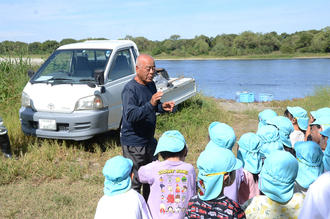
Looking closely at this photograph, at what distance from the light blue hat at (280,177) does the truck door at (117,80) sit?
381cm

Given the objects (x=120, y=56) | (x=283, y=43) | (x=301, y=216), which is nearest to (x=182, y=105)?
(x=120, y=56)

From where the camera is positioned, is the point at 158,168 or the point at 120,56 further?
the point at 120,56

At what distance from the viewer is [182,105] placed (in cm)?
915

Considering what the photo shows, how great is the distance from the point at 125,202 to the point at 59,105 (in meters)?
3.54

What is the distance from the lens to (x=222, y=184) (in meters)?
2.14

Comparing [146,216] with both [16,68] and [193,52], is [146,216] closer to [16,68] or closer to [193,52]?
[16,68]

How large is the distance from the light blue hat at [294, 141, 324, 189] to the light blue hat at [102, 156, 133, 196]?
147cm

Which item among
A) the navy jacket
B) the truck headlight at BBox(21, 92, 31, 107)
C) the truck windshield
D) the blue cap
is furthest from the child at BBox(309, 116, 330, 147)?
the truck headlight at BBox(21, 92, 31, 107)

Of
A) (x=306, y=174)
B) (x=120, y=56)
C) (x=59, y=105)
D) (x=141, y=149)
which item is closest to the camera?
(x=306, y=174)

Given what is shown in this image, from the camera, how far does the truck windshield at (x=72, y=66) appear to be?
5.85 metres

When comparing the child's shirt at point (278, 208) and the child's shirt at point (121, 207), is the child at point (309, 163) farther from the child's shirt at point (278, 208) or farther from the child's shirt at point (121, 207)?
the child's shirt at point (121, 207)

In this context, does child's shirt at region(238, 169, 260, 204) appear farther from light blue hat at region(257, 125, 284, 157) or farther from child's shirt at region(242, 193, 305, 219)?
child's shirt at region(242, 193, 305, 219)

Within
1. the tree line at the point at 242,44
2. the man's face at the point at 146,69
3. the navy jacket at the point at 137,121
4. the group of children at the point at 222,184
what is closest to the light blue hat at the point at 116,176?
the group of children at the point at 222,184

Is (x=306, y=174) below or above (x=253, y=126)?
above
